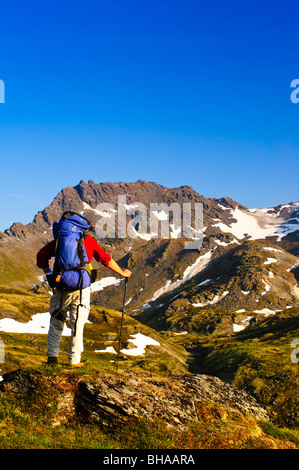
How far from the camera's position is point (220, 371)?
10219 centimetres

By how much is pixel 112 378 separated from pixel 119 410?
1.51 m

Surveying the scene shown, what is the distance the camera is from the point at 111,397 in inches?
475

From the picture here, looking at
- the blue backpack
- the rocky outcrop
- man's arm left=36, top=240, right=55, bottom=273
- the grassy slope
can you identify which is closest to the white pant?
the blue backpack

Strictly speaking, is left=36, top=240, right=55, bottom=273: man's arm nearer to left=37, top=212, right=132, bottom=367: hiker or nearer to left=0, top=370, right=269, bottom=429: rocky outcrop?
left=37, top=212, right=132, bottom=367: hiker

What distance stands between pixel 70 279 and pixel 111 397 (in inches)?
169

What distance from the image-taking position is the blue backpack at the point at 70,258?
41.8 ft

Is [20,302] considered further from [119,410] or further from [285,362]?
[119,410]

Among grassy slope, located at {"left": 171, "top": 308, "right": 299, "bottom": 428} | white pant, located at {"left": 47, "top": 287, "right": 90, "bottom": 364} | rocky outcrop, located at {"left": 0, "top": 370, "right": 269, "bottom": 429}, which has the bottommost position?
grassy slope, located at {"left": 171, "top": 308, "right": 299, "bottom": 428}

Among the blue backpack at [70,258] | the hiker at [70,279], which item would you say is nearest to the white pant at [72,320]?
the hiker at [70,279]

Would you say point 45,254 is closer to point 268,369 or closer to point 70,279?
point 70,279

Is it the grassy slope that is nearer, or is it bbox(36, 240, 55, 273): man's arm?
bbox(36, 240, 55, 273): man's arm

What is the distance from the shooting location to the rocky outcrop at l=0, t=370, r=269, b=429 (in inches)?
461

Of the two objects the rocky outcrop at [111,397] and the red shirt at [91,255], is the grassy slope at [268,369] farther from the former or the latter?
the red shirt at [91,255]

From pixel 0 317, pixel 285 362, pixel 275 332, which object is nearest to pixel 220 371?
pixel 285 362
